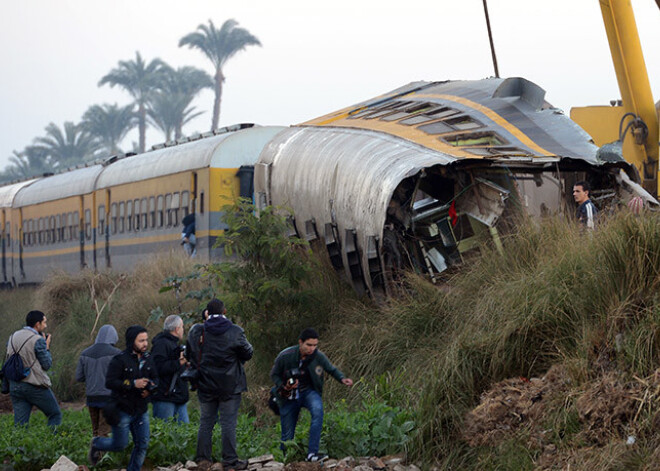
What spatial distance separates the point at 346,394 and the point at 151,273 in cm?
950

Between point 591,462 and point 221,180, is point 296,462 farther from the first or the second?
point 221,180

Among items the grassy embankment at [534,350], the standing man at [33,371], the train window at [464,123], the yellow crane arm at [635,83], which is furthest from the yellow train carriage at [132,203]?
the yellow crane arm at [635,83]

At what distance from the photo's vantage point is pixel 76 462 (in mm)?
9516

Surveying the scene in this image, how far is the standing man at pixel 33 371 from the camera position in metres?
11.5

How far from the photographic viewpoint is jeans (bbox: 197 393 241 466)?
8.84 meters

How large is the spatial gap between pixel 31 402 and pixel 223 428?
3.99 metres

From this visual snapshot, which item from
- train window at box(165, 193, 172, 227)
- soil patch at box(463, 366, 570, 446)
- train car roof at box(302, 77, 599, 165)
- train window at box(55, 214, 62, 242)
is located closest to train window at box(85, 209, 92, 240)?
train window at box(55, 214, 62, 242)

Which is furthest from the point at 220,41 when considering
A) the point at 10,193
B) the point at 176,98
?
the point at 10,193

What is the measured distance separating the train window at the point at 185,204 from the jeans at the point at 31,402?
403 inches

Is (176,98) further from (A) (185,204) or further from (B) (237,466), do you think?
(B) (237,466)

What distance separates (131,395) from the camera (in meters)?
8.69

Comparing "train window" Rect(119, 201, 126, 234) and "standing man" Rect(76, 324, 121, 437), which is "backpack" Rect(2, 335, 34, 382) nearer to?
"standing man" Rect(76, 324, 121, 437)

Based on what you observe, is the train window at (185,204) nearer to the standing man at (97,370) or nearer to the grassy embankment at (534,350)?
the grassy embankment at (534,350)

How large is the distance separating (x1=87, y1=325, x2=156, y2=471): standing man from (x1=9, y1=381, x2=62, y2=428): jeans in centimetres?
305
